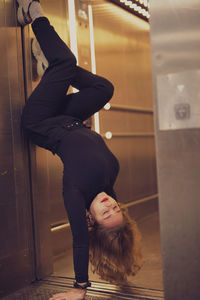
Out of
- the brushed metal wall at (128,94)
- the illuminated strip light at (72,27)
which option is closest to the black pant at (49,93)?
the illuminated strip light at (72,27)

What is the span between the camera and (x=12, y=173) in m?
2.31

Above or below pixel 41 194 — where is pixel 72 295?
below

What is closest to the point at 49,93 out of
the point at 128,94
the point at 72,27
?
the point at 72,27

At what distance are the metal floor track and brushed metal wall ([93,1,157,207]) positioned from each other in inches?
57.7

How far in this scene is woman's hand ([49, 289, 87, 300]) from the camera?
6.77 ft

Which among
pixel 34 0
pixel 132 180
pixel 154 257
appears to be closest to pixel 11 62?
pixel 34 0

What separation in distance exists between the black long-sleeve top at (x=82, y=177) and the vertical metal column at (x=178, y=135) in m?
0.65

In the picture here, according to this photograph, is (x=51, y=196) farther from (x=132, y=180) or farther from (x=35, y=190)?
(x=132, y=180)

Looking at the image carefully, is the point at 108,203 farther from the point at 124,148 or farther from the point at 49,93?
the point at 124,148

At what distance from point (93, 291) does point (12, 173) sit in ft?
2.73

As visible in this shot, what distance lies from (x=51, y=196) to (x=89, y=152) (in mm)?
680

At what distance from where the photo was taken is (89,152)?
7.68ft

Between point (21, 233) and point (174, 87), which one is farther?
point (21, 233)

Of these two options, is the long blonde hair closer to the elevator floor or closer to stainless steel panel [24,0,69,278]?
the elevator floor
